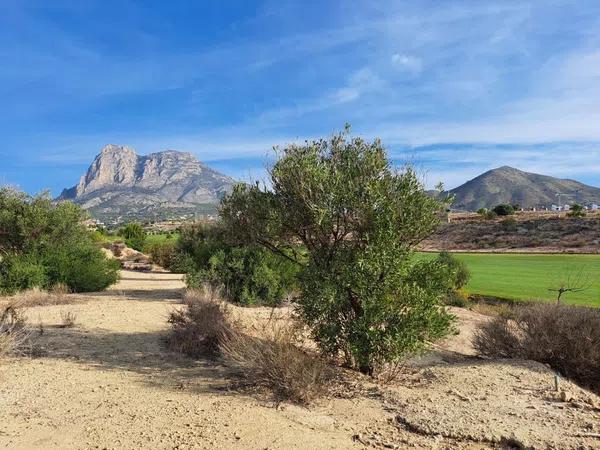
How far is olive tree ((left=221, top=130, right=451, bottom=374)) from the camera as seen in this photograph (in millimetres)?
8945

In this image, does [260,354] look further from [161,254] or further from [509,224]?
[509,224]

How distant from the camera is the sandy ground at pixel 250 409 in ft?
Result: 21.6

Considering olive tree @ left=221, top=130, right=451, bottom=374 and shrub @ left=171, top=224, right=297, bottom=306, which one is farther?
shrub @ left=171, top=224, right=297, bottom=306

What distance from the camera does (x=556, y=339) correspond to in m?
11.4

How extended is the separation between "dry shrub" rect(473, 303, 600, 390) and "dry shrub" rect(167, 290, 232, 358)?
6505mm

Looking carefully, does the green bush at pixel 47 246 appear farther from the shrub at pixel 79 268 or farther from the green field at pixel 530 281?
the green field at pixel 530 281

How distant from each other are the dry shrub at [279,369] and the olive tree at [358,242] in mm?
895

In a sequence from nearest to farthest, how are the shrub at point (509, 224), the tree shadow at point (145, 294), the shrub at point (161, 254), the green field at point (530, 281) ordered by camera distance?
1. the tree shadow at point (145, 294)
2. the green field at point (530, 281)
3. the shrub at point (161, 254)
4. the shrub at point (509, 224)

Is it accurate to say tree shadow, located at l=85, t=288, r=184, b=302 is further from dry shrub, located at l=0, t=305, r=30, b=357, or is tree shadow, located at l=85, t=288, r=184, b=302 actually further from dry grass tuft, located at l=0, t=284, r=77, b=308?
dry shrub, located at l=0, t=305, r=30, b=357

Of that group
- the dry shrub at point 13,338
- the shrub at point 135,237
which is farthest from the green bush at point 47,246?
the shrub at point 135,237

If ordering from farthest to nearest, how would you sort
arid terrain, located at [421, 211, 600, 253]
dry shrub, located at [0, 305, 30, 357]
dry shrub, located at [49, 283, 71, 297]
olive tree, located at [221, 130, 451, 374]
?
1. arid terrain, located at [421, 211, 600, 253]
2. dry shrub, located at [49, 283, 71, 297]
3. dry shrub, located at [0, 305, 30, 357]
4. olive tree, located at [221, 130, 451, 374]

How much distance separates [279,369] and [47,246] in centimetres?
1880

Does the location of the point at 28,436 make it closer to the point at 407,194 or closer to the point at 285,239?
the point at 285,239

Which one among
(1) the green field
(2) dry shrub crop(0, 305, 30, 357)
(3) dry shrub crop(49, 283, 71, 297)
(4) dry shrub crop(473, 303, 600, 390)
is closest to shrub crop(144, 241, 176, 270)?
(3) dry shrub crop(49, 283, 71, 297)
